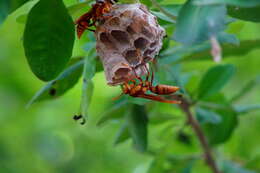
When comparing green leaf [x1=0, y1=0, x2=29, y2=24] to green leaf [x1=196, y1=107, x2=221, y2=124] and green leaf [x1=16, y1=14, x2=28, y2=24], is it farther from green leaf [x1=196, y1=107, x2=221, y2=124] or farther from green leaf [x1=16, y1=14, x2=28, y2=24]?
green leaf [x1=196, y1=107, x2=221, y2=124]

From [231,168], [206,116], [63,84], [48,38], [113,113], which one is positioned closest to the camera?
[48,38]

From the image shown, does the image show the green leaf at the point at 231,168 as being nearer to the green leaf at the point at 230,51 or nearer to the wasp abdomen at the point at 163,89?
the green leaf at the point at 230,51

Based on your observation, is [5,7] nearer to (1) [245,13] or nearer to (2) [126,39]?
(2) [126,39]

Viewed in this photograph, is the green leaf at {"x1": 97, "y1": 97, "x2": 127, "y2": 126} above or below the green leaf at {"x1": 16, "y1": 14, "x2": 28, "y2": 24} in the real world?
below

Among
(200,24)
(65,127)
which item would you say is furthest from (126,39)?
(65,127)

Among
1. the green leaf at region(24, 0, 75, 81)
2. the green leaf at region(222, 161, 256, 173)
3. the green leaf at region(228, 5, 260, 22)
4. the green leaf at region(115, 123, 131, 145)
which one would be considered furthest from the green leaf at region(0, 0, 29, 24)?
the green leaf at region(222, 161, 256, 173)

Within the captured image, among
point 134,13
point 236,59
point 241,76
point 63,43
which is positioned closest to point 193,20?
point 134,13
